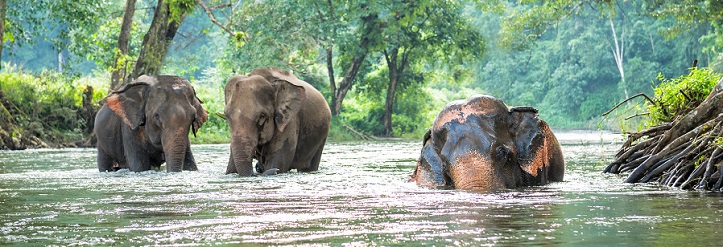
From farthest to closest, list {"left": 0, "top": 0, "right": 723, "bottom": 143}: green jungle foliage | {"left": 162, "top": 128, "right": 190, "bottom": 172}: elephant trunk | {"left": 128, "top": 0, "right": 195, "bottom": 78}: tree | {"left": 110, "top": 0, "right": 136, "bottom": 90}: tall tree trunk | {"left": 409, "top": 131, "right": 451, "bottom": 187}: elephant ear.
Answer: {"left": 0, "top": 0, "right": 723, "bottom": 143}: green jungle foliage
{"left": 110, "top": 0, "right": 136, "bottom": 90}: tall tree trunk
{"left": 128, "top": 0, "right": 195, "bottom": 78}: tree
{"left": 162, "top": 128, "right": 190, "bottom": 172}: elephant trunk
{"left": 409, "top": 131, "right": 451, "bottom": 187}: elephant ear

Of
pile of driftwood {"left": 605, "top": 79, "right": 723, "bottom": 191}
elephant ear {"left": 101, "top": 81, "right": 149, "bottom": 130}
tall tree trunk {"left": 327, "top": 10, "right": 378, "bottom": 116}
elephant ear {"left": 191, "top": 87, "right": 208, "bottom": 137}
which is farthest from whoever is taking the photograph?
tall tree trunk {"left": 327, "top": 10, "right": 378, "bottom": 116}

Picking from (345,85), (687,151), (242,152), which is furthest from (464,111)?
(345,85)

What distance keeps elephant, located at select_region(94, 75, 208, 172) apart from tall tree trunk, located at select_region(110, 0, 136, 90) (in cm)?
1475

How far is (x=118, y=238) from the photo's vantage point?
24.8 ft

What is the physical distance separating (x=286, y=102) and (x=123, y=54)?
56.1ft

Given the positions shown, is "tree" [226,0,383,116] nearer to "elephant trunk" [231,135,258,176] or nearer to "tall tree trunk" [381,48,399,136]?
"tall tree trunk" [381,48,399,136]

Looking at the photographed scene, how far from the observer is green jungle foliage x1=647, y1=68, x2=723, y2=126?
14.5 metres

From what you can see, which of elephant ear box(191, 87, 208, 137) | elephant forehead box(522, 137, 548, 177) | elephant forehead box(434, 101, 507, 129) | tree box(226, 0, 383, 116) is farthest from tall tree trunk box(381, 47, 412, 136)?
elephant forehead box(434, 101, 507, 129)

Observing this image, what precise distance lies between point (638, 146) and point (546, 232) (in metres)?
7.13

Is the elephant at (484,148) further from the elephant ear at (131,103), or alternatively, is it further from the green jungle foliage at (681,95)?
the elephant ear at (131,103)

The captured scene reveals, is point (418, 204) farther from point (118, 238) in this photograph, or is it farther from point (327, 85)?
point (327, 85)

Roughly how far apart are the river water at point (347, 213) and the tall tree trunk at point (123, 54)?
1728 centimetres

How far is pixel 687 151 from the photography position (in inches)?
475

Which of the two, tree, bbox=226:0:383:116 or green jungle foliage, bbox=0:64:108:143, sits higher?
tree, bbox=226:0:383:116
